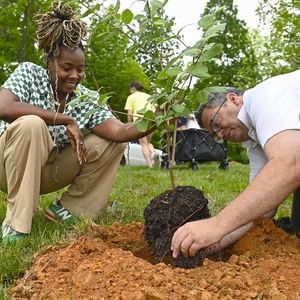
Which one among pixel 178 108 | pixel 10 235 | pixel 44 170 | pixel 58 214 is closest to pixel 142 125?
pixel 178 108

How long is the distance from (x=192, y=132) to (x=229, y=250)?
21.2ft

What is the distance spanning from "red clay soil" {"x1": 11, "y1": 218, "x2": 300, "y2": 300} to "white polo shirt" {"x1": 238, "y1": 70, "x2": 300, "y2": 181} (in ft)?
1.91

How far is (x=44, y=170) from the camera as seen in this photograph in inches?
127

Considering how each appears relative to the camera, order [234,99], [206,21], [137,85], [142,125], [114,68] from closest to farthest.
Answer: [206,21], [142,125], [234,99], [137,85], [114,68]

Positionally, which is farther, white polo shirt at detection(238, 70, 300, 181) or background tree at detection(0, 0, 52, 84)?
background tree at detection(0, 0, 52, 84)

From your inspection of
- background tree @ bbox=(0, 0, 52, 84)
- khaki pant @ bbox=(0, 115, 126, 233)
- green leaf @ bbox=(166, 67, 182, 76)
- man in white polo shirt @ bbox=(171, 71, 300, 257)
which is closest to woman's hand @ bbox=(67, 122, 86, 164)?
khaki pant @ bbox=(0, 115, 126, 233)

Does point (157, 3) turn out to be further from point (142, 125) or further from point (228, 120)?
point (228, 120)

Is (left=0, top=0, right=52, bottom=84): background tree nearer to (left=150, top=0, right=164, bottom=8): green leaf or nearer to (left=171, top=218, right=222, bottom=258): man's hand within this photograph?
(left=150, top=0, right=164, bottom=8): green leaf

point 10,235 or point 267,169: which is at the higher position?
point 267,169

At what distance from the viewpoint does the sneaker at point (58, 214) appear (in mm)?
3280

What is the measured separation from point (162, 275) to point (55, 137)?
1681mm

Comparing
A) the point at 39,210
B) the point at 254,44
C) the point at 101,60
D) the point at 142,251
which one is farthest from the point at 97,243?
the point at 254,44

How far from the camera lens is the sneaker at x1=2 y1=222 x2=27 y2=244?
2.67 m

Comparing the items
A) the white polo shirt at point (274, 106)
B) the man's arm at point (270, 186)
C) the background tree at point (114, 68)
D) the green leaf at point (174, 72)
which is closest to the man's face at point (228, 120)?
the white polo shirt at point (274, 106)
